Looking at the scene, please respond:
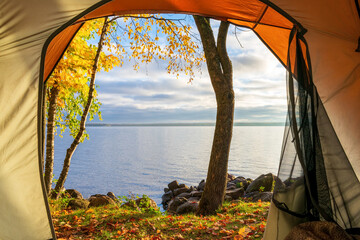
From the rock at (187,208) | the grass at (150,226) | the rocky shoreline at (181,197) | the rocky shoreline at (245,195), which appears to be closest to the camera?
the grass at (150,226)

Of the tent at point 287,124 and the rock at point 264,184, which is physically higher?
the tent at point 287,124

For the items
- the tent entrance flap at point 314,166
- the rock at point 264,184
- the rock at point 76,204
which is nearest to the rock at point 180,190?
the rock at point 264,184

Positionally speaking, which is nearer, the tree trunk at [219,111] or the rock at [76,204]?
the tree trunk at [219,111]

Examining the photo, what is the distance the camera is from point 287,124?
2.40 metres

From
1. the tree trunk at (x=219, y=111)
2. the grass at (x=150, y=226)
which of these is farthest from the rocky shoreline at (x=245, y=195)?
the grass at (x=150, y=226)

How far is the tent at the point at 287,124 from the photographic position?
225 centimetres

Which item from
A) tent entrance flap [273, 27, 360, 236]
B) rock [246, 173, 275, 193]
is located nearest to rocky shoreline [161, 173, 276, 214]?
rock [246, 173, 275, 193]

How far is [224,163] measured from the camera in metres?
5.24

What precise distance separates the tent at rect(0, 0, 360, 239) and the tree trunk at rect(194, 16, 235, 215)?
2.66 meters

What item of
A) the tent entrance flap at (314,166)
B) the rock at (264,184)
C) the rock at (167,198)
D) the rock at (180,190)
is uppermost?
the tent entrance flap at (314,166)

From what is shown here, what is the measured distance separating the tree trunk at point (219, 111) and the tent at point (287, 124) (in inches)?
105

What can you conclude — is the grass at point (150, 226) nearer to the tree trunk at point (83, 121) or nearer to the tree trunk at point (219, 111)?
the tree trunk at point (219, 111)

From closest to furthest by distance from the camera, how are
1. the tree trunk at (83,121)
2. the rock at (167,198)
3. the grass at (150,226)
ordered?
the grass at (150,226) < the tree trunk at (83,121) < the rock at (167,198)

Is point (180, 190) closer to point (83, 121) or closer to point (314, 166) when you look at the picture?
point (83, 121)
